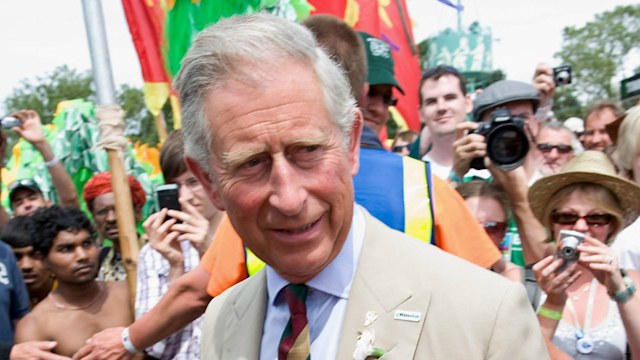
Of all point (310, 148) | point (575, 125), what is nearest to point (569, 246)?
point (310, 148)

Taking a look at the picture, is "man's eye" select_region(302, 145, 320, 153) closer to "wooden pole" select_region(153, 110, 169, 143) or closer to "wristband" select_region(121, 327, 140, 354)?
"wristband" select_region(121, 327, 140, 354)

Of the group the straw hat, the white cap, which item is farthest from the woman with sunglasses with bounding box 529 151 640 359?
the white cap

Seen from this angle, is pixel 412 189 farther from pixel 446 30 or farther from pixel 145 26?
pixel 446 30

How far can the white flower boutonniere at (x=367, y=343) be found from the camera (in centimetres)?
142

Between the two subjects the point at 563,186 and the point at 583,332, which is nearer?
the point at 583,332

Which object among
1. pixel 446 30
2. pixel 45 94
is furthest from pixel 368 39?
→ pixel 45 94

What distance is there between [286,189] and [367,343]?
32cm

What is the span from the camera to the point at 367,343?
1.43 meters

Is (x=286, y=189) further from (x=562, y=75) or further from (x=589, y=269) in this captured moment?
(x=562, y=75)

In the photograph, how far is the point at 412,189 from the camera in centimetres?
223

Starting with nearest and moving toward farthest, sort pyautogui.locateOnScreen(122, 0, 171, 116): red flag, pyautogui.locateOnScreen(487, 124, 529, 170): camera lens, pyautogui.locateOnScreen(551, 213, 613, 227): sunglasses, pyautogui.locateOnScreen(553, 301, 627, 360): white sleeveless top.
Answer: pyautogui.locateOnScreen(553, 301, 627, 360): white sleeveless top
pyautogui.locateOnScreen(551, 213, 613, 227): sunglasses
pyautogui.locateOnScreen(487, 124, 529, 170): camera lens
pyautogui.locateOnScreen(122, 0, 171, 116): red flag

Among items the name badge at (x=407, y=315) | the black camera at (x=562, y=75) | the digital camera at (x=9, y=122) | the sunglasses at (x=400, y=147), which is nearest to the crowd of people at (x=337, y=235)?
the name badge at (x=407, y=315)

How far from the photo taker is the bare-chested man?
3600 millimetres

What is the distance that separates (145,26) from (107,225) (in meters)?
1.24
